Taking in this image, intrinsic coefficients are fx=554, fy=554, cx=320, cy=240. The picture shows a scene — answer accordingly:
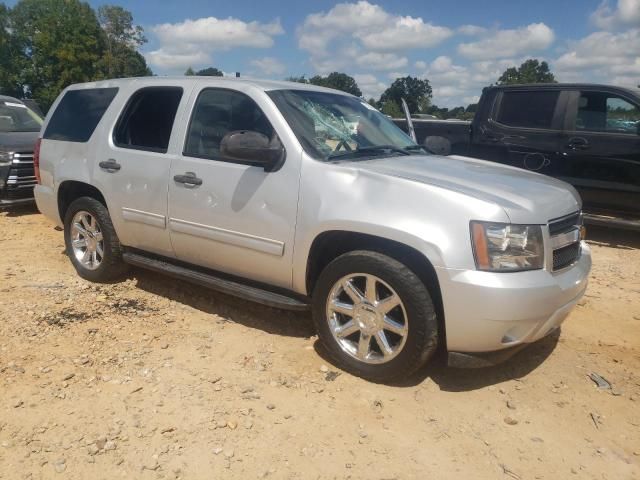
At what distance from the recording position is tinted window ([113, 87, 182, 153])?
4340 millimetres

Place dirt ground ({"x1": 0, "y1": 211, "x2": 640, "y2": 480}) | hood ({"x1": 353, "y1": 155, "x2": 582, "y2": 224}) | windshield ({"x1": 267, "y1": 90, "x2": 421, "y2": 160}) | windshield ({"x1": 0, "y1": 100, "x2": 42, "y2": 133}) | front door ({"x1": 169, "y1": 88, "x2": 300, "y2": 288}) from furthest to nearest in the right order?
1. windshield ({"x1": 0, "y1": 100, "x2": 42, "y2": 133})
2. windshield ({"x1": 267, "y1": 90, "x2": 421, "y2": 160})
3. front door ({"x1": 169, "y1": 88, "x2": 300, "y2": 288})
4. hood ({"x1": 353, "y1": 155, "x2": 582, "y2": 224})
5. dirt ground ({"x1": 0, "y1": 211, "x2": 640, "y2": 480})

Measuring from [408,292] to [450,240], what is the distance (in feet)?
1.26

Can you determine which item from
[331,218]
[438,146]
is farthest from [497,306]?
[438,146]

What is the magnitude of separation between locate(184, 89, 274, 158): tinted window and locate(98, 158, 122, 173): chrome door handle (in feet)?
2.54

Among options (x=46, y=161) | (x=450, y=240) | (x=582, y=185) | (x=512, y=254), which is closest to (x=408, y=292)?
(x=450, y=240)

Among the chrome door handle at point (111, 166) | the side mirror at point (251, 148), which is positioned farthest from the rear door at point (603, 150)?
the chrome door handle at point (111, 166)

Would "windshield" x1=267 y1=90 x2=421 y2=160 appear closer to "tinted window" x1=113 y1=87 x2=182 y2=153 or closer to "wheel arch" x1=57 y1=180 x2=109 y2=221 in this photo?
"tinted window" x1=113 y1=87 x2=182 y2=153

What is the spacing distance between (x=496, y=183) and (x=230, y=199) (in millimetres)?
1737

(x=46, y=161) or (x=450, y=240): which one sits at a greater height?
(x=46, y=161)

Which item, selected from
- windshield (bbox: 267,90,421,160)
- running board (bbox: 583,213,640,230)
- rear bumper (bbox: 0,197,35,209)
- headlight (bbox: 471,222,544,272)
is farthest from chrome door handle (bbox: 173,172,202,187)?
rear bumper (bbox: 0,197,35,209)

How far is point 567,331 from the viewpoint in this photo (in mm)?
4199

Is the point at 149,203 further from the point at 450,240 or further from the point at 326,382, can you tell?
the point at 450,240

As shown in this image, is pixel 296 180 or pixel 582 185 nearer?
pixel 296 180

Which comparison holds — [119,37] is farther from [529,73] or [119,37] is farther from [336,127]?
[336,127]
